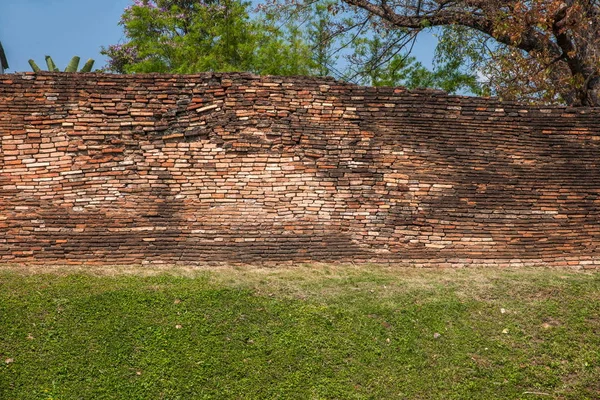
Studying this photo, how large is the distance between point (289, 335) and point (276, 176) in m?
2.48

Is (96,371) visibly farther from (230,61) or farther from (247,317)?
(230,61)

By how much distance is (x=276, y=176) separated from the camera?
8.17 meters

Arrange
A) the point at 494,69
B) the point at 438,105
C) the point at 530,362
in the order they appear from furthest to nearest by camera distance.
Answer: the point at 494,69 → the point at 438,105 → the point at 530,362

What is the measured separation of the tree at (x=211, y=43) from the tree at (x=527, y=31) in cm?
349

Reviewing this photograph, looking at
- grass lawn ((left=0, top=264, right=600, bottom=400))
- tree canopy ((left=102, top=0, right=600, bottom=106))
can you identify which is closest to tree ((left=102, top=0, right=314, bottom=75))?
tree canopy ((left=102, top=0, right=600, bottom=106))

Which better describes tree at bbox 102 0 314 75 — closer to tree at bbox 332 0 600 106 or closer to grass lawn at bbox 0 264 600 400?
tree at bbox 332 0 600 106

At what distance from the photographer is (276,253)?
25.7 feet

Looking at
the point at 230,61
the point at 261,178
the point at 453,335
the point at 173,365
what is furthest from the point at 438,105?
the point at 230,61

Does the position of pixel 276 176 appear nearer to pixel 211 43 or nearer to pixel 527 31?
pixel 527 31

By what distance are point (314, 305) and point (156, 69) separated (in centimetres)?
1037

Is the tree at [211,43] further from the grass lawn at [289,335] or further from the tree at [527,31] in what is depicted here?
the grass lawn at [289,335]

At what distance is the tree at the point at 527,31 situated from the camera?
1029cm

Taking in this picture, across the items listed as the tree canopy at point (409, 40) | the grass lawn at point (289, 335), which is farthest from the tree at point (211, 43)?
the grass lawn at point (289, 335)

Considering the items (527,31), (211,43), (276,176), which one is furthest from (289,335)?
(211,43)
